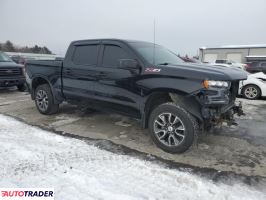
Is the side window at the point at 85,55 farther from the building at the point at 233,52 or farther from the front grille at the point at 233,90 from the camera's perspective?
the building at the point at 233,52

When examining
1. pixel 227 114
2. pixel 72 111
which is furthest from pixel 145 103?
pixel 72 111

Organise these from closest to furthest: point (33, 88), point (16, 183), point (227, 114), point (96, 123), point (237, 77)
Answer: point (16, 183), point (237, 77), point (227, 114), point (96, 123), point (33, 88)

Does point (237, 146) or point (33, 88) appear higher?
point (33, 88)

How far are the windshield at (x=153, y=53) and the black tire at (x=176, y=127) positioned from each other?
908 mm

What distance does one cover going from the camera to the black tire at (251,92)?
1015 centimetres

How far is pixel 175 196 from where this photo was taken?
3.15 meters

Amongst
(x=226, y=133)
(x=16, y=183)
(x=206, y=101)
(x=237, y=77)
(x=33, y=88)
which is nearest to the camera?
(x=16, y=183)

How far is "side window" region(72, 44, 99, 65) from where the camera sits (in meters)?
5.60

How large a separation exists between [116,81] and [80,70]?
1089 millimetres

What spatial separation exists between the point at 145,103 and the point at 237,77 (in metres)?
1.58

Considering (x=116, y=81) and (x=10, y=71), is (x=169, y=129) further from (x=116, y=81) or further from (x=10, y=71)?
(x=10, y=71)

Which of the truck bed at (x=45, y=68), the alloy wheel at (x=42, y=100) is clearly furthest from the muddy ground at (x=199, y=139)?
the truck bed at (x=45, y=68)

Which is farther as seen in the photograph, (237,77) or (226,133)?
(226,133)

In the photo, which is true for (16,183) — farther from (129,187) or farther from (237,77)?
(237,77)
